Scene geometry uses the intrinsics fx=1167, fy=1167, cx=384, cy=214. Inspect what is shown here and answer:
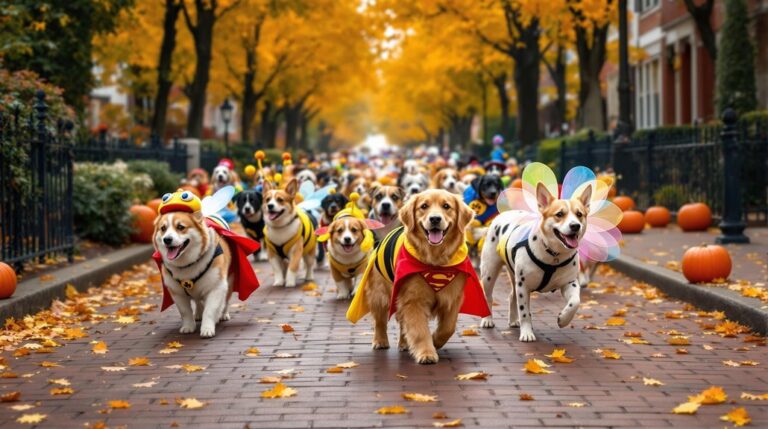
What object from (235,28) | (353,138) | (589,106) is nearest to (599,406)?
(589,106)

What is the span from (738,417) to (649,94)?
38.4m

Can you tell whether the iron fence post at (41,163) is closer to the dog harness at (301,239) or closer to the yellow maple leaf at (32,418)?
the dog harness at (301,239)

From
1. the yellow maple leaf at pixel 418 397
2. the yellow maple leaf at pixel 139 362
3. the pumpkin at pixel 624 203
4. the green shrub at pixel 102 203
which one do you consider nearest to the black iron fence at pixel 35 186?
the green shrub at pixel 102 203

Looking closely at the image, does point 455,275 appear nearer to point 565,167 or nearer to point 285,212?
point 285,212

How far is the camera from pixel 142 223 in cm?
1816

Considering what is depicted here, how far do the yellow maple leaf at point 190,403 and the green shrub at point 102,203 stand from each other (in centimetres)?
1050

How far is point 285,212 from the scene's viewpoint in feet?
44.0

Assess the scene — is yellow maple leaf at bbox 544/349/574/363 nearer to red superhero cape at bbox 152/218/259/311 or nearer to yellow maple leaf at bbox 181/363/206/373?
yellow maple leaf at bbox 181/363/206/373

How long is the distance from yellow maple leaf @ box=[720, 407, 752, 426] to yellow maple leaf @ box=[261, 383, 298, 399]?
8.04 feet

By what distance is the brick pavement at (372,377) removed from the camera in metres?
6.27

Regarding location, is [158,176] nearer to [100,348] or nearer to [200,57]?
[200,57]

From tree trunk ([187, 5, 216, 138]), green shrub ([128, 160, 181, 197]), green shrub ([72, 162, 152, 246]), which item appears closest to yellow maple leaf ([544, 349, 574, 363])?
green shrub ([72, 162, 152, 246])

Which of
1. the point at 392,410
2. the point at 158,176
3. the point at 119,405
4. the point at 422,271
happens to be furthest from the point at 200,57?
the point at 392,410

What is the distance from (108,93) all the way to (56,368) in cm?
5618
